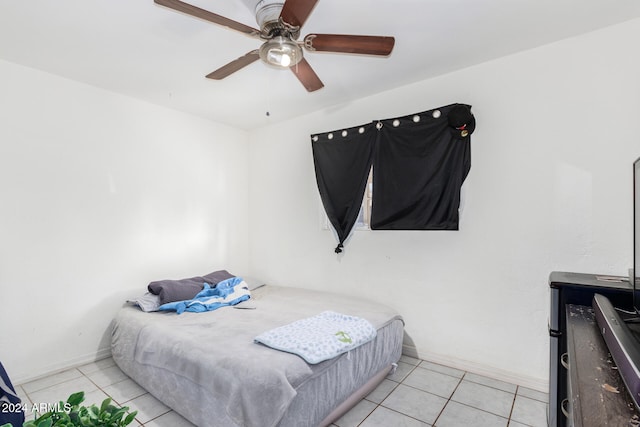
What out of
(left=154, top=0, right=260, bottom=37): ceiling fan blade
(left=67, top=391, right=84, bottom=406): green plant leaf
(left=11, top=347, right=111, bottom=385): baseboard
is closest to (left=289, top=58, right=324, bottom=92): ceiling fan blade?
(left=154, top=0, right=260, bottom=37): ceiling fan blade

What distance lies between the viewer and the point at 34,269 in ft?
8.44

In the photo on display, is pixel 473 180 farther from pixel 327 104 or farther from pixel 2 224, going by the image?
pixel 2 224

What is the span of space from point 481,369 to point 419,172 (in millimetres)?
1662

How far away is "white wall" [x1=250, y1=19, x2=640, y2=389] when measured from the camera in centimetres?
211

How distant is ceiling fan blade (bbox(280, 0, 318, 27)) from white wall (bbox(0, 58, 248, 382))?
7.55 ft

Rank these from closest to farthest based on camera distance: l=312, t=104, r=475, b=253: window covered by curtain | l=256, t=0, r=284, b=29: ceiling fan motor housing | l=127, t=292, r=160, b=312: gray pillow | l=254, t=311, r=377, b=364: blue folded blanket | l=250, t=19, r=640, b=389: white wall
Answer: l=256, t=0, r=284, b=29: ceiling fan motor housing, l=254, t=311, r=377, b=364: blue folded blanket, l=250, t=19, r=640, b=389: white wall, l=312, t=104, r=475, b=253: window covered by curtain, l=127, t=292, r=160, b=312: gray pillow

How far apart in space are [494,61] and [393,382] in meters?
2.61

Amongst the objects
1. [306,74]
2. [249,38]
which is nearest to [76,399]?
[306,74]

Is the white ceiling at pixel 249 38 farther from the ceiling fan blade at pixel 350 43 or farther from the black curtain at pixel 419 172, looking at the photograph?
the black curtain at pixel 419 172

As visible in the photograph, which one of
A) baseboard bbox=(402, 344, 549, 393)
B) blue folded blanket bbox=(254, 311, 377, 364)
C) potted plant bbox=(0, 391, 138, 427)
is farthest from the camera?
baseboard bbox=(402, 344, 549, 393)

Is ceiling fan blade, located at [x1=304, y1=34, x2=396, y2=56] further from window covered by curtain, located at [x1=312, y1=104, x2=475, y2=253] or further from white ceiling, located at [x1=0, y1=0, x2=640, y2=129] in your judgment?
window covered by curtain, located at [x1=312, y1=104, x2=475, y2=253]

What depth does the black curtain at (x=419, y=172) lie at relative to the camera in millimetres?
2654

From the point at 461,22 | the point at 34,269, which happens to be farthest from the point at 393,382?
the point at 34,269

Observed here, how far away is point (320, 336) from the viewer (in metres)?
2.05
